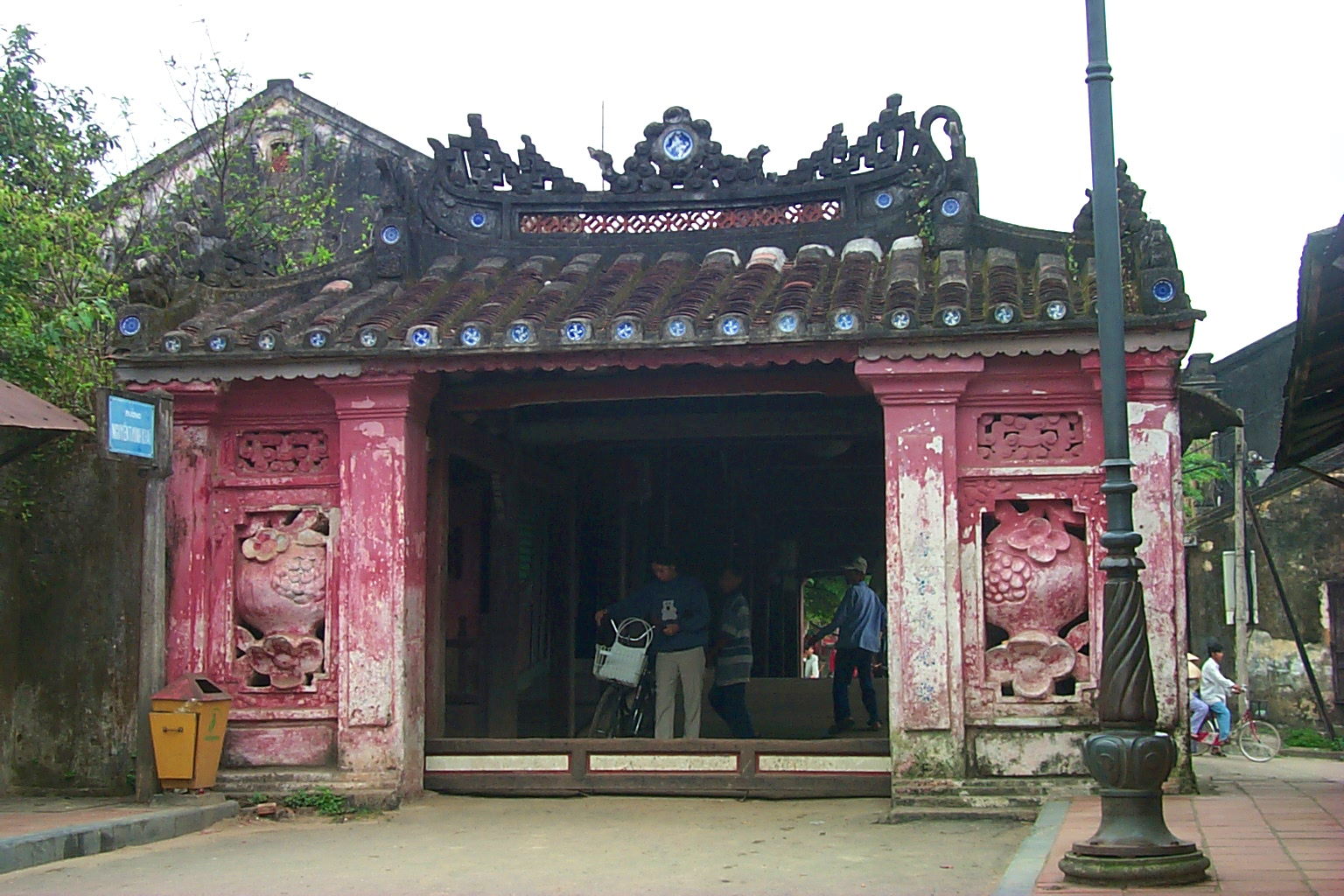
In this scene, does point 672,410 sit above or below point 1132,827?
above

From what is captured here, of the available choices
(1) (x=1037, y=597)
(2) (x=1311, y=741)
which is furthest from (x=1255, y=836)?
(2) (x=1311, y=741)

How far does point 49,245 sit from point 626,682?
6.04 m

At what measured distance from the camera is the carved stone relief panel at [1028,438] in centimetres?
972

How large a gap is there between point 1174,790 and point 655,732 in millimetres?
4545

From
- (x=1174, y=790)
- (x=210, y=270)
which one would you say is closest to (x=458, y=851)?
(x=1174, y=790)

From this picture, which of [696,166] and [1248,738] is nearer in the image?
[696,166]

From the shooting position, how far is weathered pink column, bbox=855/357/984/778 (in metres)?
9.51

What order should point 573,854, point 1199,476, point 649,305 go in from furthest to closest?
point 1199,476 → point 649,305 → point 573,854

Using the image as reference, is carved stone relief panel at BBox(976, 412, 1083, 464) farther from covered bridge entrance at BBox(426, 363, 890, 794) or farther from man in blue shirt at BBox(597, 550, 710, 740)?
man in blue shirt at BBox(597, 550, 710, 740)

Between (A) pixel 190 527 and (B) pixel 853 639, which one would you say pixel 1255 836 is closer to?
(B) pixel 853 639

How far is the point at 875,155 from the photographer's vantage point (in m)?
11.4

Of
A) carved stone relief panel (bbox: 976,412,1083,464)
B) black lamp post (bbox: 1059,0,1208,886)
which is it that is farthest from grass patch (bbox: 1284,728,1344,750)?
black lamp post (bbox: 1059,0,1208,886)

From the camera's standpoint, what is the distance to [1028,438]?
977 cm

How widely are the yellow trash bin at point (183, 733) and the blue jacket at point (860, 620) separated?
623 cm
